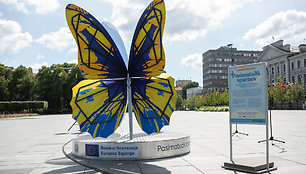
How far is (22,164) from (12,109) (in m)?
55.0

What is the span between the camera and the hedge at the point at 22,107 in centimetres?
5577

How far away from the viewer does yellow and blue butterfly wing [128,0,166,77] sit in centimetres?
813

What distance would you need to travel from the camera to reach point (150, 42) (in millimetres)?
8336

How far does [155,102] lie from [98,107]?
5.94ft

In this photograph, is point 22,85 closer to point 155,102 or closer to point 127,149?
point 155,102

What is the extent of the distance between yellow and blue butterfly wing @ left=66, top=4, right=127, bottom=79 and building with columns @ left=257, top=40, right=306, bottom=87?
228 ft

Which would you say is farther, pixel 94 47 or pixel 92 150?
pixel 94 47

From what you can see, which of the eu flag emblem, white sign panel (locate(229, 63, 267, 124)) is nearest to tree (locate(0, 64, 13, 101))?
the eu flag emblem

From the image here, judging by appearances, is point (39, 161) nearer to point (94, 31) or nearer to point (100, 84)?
point (100, 84)

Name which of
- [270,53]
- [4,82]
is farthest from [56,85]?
[270,53]

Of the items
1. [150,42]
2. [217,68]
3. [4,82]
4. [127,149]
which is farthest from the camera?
[217,68]

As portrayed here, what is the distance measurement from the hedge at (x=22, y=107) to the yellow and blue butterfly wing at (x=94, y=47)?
53081 mm

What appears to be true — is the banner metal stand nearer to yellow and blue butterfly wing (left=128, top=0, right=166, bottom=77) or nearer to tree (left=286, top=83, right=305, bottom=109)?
yellow and blue butterfly wing (left=128, top=0, right=166, bottom=77)

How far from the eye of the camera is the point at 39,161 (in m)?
8.39
